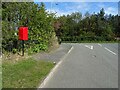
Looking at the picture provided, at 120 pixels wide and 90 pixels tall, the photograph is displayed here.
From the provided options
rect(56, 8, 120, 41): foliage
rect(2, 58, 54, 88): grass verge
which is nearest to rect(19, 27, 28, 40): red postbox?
rect(2, 58, 54, 88): grass verge

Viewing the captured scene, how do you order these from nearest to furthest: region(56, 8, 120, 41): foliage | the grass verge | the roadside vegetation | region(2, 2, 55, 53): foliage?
1. the grass verge
2. the roadside vegetation
3. region(2, 2, 55, 53): foliage
4. region(56, 8, 120, 41): foliage

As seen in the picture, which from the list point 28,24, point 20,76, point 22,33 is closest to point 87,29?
point 28,24

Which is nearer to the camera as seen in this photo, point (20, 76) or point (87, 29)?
point (20, 76)

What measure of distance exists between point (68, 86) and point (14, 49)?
9.48 meters

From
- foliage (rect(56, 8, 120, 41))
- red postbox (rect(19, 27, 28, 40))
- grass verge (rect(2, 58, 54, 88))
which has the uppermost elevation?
red postbox (rect(19, 27, 28, 40))

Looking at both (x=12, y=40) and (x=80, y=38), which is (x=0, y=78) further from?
(x=80, y=38)

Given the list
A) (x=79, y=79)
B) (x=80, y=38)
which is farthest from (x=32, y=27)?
(x=80, y=38)

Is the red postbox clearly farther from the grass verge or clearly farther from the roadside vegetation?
the grass verge

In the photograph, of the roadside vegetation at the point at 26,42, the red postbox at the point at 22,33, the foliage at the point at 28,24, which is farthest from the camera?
the foliage at the point at 28,24

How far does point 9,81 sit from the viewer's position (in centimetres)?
1085

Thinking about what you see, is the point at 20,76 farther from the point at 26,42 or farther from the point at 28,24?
the point at 28,24

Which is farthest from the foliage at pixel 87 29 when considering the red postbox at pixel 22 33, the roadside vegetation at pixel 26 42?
the red postbox at pixel 22 33

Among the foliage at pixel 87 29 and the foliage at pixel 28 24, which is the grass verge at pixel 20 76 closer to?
the foliage at pixel 28 24

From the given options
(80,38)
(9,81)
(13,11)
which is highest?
(13,11)
